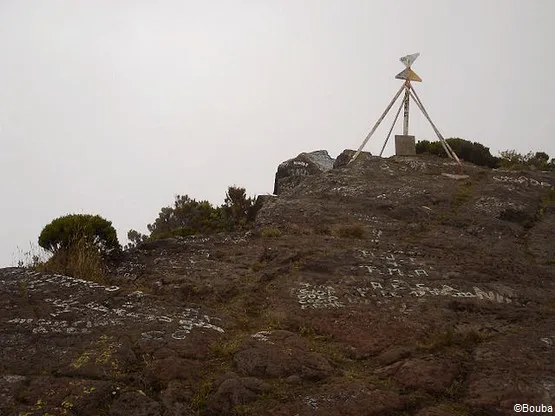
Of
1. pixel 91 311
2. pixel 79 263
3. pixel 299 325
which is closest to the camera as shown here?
pixel 91 311

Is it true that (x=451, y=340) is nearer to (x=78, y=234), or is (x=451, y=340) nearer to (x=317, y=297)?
(x=317, y=297)

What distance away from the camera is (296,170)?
69.9 ft

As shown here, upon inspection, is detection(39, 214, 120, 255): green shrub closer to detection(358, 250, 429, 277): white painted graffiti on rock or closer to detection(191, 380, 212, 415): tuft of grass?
detection(191, 380, 212, 415): tuft of grass

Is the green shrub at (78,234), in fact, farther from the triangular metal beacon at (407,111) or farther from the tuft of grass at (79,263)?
the triangular metal beacon at (407,111)

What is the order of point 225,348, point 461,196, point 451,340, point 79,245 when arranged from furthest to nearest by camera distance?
1. point 461,196
2. point 79,245
3. point 451,340
4. point 225,348

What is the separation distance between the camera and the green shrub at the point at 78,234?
9.34 m

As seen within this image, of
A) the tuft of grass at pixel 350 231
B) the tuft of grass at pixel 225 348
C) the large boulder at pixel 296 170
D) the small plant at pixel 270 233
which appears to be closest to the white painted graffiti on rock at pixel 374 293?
the tuft of grass at pixel 225 348

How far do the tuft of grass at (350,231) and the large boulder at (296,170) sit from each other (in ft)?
28.3

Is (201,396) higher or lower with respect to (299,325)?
lower

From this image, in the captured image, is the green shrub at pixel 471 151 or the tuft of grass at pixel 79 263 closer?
the tuft of grass at pixel 79 263

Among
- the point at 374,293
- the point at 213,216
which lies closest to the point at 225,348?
the point at 374,293

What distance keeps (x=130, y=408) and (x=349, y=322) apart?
322 cm

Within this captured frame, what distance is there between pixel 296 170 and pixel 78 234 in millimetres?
12891

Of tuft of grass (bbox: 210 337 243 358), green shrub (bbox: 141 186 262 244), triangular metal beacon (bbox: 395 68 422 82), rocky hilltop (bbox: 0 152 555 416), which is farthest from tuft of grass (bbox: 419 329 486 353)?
triangular metal beacon (bbox: 395 68 422 82)
